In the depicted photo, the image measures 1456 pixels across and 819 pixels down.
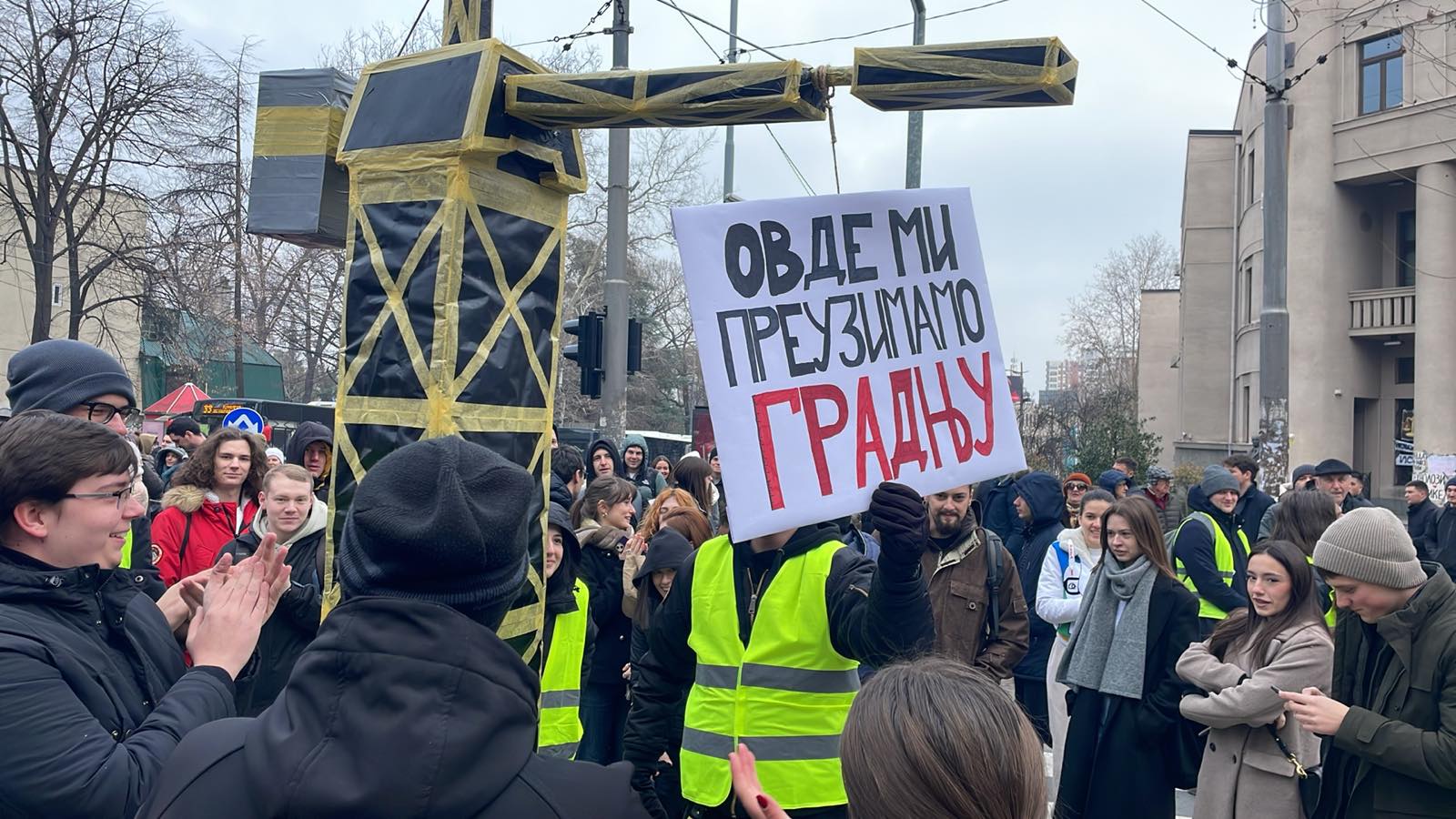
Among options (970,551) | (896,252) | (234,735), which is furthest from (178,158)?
(234,735)

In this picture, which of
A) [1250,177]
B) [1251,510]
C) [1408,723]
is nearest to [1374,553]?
[1408,723]

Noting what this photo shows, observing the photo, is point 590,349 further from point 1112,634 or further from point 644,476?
point 1112,634

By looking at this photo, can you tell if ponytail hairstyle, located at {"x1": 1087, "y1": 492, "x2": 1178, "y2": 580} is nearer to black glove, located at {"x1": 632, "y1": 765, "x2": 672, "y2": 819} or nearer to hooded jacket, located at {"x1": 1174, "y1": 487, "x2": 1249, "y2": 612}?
hooded jacket, located at {"x1": 1174, "y1": 487, "x2": 1249, "y2": 612}

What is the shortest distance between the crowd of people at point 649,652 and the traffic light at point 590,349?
3.39 metres

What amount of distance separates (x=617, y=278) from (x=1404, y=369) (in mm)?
24801

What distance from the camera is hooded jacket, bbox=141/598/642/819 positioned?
5.05 feet

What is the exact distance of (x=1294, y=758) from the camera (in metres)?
4.52

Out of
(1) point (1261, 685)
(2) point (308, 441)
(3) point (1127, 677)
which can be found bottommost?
(3) point (1127, 677)

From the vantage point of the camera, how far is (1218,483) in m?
8.60

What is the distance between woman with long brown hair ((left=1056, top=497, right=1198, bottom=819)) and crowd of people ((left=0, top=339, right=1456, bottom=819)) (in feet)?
0.05

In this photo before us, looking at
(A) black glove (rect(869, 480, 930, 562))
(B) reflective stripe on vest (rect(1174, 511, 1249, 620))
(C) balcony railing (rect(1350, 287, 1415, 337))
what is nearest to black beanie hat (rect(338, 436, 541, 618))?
(A) black glove (rect(869, 480, 930, 562))

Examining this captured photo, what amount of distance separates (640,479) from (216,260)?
41.3 ft

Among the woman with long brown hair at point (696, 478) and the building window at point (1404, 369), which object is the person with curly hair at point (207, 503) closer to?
the woman with long brown hair at point (696, 478)

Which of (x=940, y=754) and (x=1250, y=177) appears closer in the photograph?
(x=940, y=754)
